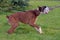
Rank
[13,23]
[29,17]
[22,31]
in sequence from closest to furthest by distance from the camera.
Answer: [13,23] → [29,17] → [22,31]

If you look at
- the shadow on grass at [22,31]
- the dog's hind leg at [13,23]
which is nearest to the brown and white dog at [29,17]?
the dog's hind leg at [13,23]

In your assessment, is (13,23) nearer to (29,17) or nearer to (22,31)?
(29,17)

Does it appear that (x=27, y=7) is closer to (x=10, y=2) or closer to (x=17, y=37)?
(x=10, y=2)

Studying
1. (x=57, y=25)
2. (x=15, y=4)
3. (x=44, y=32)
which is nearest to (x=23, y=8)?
(x=15, y=4)

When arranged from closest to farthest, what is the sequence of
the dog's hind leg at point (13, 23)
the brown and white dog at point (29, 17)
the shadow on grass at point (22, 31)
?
the dog's hind leg at point (13, 23) < the brown and white dog at point (29, 17) < the shadow on grass at point (22, 31)

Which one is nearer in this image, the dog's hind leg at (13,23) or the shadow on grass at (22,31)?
the dog's hind leg at (13,23)

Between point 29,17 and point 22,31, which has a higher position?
point 29,17

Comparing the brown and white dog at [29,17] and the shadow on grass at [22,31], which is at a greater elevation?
the brown and white dog at [29,17]

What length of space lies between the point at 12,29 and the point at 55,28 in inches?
89.2

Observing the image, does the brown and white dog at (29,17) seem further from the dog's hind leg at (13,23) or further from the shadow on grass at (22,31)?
the shadow on grass at (22,31)

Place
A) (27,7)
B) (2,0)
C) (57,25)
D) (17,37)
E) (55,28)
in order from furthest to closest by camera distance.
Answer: (27,7)
(2,0)
(57,25)
(55,28)
(17,37)

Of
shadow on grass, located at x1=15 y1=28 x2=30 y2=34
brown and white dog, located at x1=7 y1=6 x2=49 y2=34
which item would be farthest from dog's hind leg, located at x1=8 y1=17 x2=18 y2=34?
shadow on grass, located at x1=15 y1=28 x2=30 y2=34

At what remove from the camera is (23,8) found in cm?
1702

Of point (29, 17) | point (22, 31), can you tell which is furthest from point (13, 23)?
point (22, 31)
